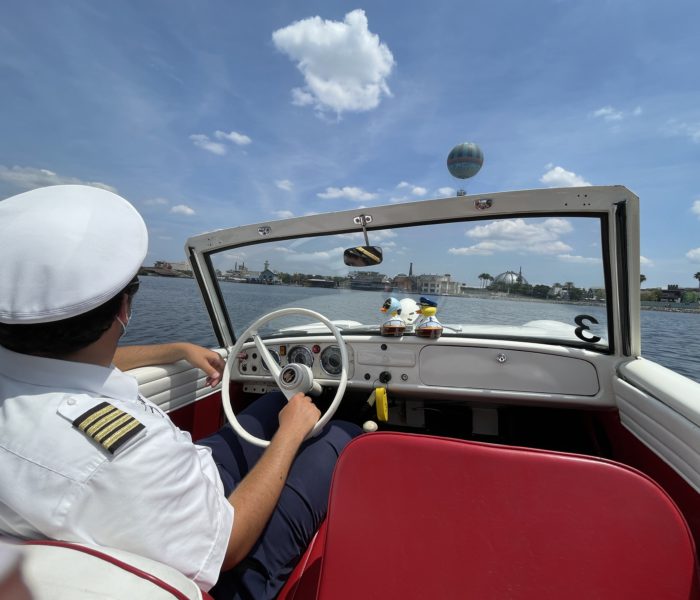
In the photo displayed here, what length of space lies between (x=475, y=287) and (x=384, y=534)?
1.89 meters

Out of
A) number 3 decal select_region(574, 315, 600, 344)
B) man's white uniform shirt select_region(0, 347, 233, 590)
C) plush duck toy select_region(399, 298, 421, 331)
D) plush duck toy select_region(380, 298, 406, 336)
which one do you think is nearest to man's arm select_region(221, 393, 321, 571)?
man's white uniform shirt select_region(0, 347, 233, 590)

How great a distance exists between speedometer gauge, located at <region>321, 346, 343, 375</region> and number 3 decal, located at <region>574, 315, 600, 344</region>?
1443 mm

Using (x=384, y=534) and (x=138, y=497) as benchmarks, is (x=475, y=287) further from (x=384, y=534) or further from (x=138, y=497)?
(x=138, y=497)

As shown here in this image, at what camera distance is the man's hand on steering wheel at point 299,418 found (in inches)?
53.5

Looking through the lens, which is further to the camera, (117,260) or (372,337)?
(372,337)

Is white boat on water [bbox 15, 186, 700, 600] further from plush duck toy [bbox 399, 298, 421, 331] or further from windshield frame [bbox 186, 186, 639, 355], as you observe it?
Result: plush duck toy [bbox 399, 298, 421, 331]

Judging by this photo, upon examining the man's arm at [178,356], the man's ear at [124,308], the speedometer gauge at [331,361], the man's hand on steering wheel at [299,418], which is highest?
the man's ear at [124,308]

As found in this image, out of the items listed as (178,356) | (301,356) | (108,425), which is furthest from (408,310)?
(108,425)

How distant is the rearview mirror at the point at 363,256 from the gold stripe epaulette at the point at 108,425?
73.4 inches

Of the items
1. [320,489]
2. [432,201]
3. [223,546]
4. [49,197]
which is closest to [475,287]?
[432,201]

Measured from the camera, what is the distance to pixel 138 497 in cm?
67

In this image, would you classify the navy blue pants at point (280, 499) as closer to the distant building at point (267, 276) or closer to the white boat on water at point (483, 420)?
the white boat on water at point (483, 420)

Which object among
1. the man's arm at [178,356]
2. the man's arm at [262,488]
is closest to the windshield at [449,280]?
the man's arm at [178,356]

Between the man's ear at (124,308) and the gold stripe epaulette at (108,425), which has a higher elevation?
the man's ear at (124,308)
